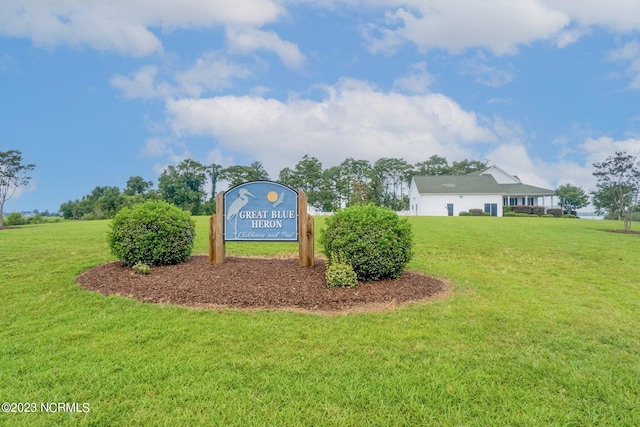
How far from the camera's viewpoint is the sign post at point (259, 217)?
730 cm

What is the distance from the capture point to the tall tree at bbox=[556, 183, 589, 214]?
47375mm

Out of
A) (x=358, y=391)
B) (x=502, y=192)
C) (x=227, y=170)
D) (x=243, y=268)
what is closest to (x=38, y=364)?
(x=358, y=391)

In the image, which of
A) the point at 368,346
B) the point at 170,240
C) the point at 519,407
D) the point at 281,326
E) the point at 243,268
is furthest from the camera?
the point at 170,240

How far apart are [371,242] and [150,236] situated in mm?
4313

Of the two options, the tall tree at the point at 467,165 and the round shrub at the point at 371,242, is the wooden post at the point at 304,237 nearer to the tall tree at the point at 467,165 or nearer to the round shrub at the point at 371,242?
the round shrub at the point at 371,242

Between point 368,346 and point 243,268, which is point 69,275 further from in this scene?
point 368,346

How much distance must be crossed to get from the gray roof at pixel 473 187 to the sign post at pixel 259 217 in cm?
3420

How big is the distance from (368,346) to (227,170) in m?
48.4

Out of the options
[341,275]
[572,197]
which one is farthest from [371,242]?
[572,197]

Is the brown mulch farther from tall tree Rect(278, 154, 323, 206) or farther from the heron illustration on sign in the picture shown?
tall tree Rect(278, 154, 323, 206)

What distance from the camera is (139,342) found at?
383 cm

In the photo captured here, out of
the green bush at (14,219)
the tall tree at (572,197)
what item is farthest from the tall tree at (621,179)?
the green bush at (14,219)

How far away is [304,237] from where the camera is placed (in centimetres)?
720

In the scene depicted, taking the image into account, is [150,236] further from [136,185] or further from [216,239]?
[136,185]
